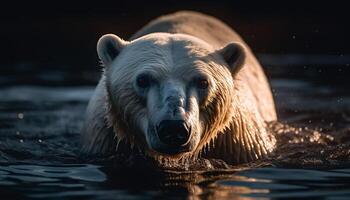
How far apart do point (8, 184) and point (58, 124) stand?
133 inches

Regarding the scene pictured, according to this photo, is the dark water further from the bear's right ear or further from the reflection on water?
the bear's right ear

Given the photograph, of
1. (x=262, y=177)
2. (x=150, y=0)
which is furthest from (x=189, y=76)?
(x=150, y=0)

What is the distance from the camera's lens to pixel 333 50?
1664 centimetres

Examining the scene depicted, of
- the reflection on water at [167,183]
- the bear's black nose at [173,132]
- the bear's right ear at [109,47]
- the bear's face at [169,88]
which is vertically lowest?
the reflection on water at [167,183]

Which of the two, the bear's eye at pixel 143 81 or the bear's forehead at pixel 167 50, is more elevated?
the bear's forehead at pixel 167 50

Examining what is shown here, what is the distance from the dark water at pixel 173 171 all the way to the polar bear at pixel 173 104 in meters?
0.20

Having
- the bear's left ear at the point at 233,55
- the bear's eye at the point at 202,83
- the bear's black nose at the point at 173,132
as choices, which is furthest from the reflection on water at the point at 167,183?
the bear's left ear at the point at 233,55

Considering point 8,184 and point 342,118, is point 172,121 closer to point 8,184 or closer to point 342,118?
point 8,184

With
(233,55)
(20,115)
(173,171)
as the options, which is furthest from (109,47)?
(20,115)

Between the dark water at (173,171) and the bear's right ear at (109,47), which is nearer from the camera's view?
the dark water at (173,171)

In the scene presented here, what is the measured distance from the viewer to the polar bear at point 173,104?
5500 millimetres

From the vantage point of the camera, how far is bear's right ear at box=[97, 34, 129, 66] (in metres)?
6.37

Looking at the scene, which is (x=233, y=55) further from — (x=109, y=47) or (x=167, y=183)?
(x=167, y=183)

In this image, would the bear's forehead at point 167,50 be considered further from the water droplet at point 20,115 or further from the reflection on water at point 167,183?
the water droplet at point 20,115
